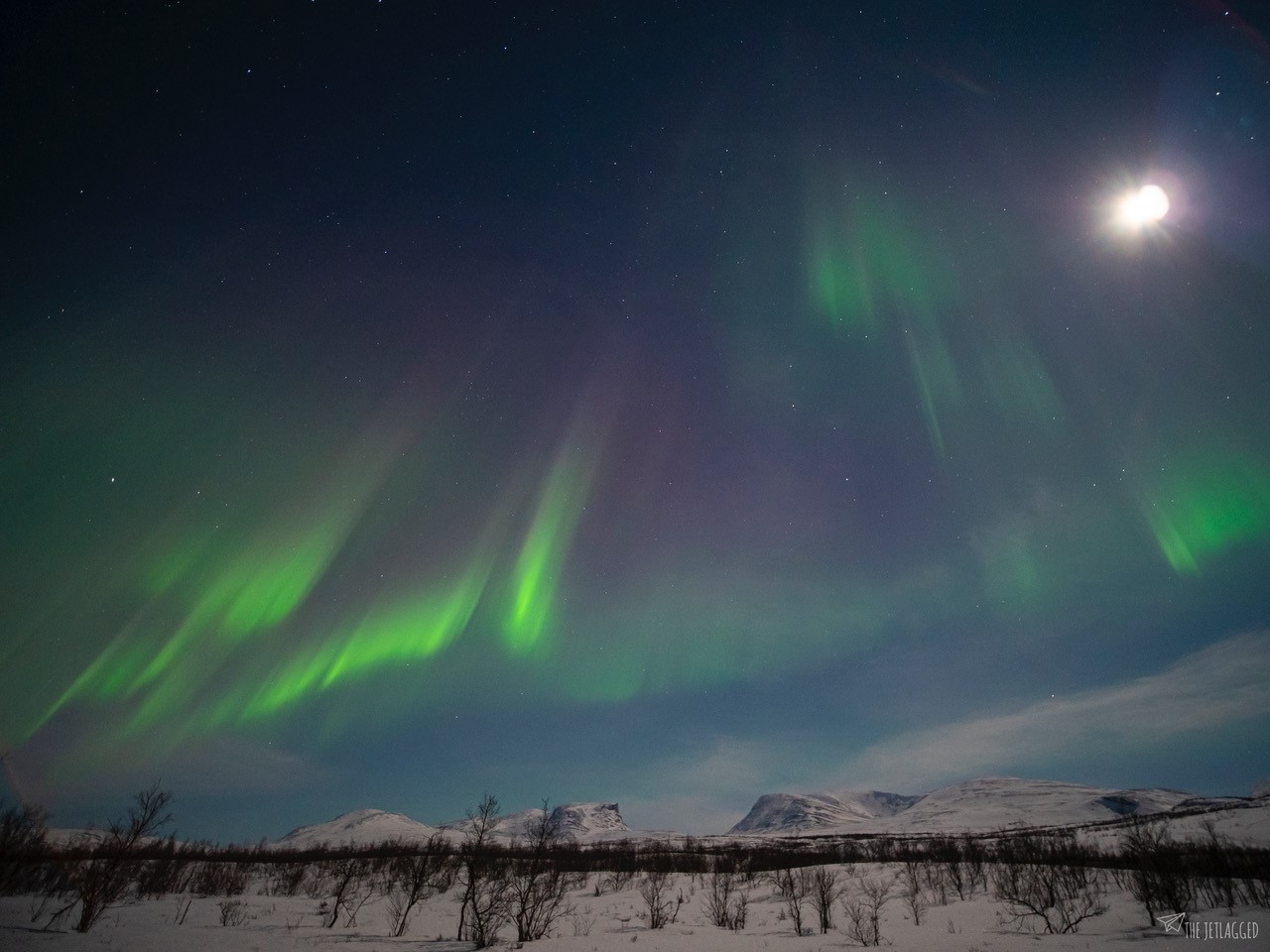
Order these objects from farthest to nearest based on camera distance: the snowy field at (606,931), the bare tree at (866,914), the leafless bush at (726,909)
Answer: the leafless bush at (726,909), the bare tree at (866,914), the snowy field at (606,931)

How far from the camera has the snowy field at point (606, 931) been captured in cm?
2488

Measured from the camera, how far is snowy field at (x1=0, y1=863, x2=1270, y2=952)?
24.9 metres

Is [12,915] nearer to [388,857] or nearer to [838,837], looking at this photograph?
[388,857]

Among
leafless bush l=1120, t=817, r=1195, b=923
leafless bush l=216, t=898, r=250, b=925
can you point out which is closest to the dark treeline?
leafless bush l=1120, t=817, r=1195, b=923

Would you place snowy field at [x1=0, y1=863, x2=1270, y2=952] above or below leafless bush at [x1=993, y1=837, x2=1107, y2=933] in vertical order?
below

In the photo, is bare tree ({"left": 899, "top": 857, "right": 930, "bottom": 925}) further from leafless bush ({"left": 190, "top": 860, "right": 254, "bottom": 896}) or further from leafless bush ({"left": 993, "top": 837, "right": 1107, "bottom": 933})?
leafless bush ({"left": 190, "top": 860, "right": 254, "bottom": 896})

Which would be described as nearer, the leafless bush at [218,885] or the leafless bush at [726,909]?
the leafless bush at [726,909]

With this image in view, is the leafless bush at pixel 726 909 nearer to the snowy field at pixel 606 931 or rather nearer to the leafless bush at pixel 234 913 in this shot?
the snowy field at pixel 606 931

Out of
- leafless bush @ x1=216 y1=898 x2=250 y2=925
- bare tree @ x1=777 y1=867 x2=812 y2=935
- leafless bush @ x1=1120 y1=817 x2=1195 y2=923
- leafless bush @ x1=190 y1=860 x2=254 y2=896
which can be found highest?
leafless bush @ x1=1120 y1=817 x2=1195 y2=923

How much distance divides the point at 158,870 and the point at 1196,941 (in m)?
86.6

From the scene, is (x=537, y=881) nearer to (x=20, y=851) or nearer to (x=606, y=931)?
(x=606, y=931)

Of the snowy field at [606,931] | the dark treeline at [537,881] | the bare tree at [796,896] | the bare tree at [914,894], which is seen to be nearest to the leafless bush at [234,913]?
the snowy field at [606,931]

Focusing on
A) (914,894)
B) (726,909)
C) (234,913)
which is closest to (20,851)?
(234,913)

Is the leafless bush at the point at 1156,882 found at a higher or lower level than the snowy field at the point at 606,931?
higher
